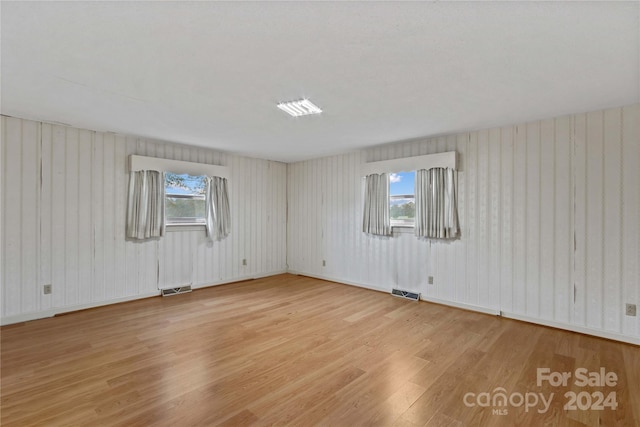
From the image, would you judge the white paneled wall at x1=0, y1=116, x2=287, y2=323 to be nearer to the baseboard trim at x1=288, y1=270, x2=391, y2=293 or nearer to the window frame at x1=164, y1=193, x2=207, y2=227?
the window frame at x1=164, y1=193, x2=207, y2=227

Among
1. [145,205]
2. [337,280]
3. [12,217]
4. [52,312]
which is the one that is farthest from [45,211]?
[337,280]

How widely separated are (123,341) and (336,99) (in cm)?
331

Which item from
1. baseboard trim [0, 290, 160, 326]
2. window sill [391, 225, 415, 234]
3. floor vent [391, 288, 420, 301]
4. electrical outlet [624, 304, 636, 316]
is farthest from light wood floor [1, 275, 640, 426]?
window sill [391, 225, 415, 234]

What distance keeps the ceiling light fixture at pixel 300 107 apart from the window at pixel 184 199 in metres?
2.77

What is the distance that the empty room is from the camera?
1.94 metres

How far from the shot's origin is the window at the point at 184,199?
5062 mm

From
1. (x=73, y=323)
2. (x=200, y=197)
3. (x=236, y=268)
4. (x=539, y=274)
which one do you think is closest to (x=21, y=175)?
(x=73, y=323)

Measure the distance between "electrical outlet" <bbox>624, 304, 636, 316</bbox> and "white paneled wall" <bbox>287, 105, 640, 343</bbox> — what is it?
0.05 metres

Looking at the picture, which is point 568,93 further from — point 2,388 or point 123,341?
point 2,388

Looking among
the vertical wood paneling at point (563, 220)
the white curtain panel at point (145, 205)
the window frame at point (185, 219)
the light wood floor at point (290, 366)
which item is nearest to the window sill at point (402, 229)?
the light wood floor at point (290, 366)

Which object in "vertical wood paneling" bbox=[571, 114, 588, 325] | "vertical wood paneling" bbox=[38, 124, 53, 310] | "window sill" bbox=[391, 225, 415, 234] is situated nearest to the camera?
"vertical wood paneling" bbox=[571, 114, 588, 325]

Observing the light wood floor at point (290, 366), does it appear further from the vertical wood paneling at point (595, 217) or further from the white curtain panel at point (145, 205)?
the white curtain panel at point (145, 205)

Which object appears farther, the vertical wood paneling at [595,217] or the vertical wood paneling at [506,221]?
the vertical wood paneling at [506,221]

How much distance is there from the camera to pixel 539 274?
3652 millimetres
